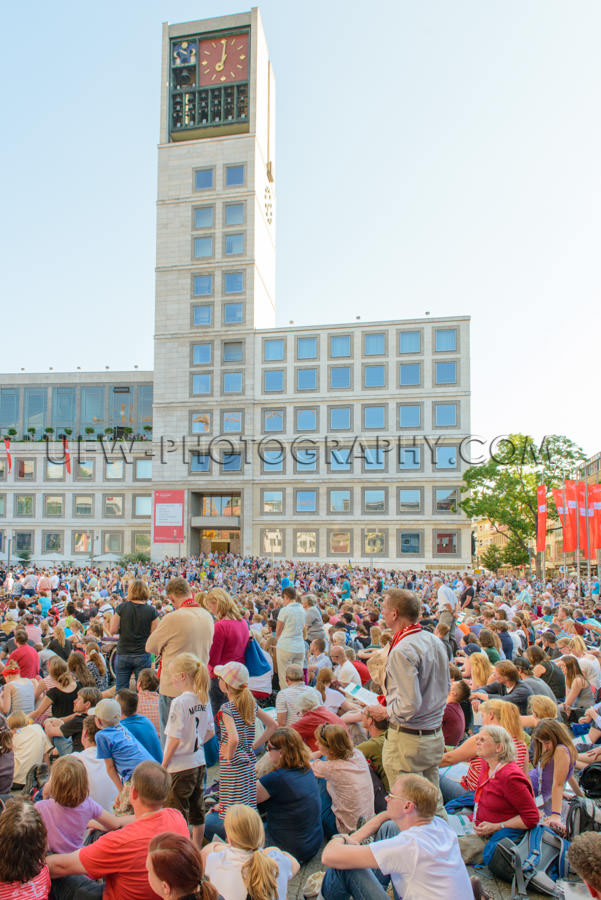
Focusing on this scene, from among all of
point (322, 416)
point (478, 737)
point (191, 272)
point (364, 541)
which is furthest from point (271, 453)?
point (478, 737)

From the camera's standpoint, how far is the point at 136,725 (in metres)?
6.46

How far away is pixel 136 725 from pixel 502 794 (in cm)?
326

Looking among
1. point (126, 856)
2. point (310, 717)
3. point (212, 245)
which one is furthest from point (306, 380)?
point (126, 856)

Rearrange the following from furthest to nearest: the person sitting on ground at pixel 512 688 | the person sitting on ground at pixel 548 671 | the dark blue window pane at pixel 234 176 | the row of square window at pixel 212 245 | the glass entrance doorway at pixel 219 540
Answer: the dark blue window pane at pixel 234 176 → the row of square window at pixel 212 245 → the glass entrance doorway at pixel 219 540 → the person sitting on ground at pixel 548 671 → the person sitting on ground at pixel 512 688

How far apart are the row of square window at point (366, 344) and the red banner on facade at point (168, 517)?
13.7 metres

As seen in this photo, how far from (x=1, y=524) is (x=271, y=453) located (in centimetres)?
2735

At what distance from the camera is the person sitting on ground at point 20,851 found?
3658mm

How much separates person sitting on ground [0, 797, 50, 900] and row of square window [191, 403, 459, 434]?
52.9 m

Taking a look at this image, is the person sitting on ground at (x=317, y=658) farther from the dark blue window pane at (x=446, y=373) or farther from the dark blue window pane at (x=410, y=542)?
the dark blue window pane at (x=446, y=373)

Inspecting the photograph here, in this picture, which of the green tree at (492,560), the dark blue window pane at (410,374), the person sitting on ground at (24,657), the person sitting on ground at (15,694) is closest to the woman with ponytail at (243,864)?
the person sitting on ground at (15,694)

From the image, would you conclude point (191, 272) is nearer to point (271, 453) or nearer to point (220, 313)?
point (220, 313)

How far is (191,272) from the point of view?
195ft

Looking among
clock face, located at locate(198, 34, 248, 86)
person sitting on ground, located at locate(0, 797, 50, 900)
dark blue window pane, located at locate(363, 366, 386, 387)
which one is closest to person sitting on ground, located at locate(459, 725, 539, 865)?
person sitting on ground, located at locate(0, 797, 50, 900)

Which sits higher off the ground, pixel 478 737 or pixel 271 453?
pixel 271 453
